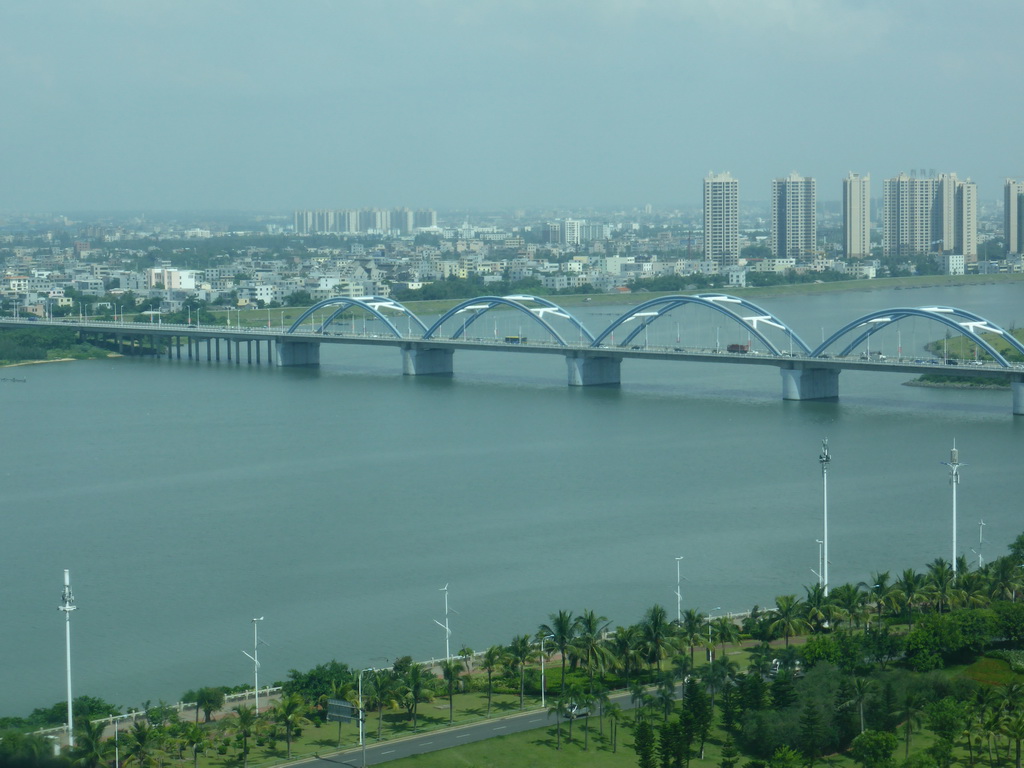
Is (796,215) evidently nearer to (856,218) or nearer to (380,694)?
(856,218)

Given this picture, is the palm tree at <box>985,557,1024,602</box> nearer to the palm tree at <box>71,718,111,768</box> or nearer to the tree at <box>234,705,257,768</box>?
the tree at <box>234,705,257,768</box>

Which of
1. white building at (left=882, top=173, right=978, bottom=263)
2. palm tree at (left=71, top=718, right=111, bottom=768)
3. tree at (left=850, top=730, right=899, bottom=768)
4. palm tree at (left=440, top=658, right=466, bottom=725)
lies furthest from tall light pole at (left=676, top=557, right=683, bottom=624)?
white building at (left=882, top=173, right=978, bottom=263)

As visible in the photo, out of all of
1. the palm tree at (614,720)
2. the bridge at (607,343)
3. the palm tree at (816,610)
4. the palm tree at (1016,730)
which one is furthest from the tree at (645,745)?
the bridge at (607,343)

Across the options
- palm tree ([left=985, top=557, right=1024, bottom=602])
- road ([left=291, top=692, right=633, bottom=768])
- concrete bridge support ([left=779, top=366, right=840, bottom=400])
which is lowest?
road ([left=291, top=692, right=633, bottom=768])

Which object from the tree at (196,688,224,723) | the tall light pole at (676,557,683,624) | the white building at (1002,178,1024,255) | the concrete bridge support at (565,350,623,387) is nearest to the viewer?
the tree at (196,688,224,723)

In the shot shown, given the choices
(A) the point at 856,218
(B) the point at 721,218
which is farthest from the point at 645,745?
(A) the point at 856,218

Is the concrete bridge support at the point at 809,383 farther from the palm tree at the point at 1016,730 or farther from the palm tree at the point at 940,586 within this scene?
the palm tree at the point at 1016,730
